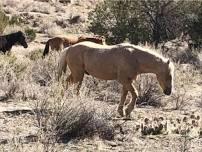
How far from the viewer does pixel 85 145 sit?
8.80 meters

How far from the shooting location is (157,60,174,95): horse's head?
1054cm

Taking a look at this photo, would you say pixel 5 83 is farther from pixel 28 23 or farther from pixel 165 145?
pixel 28 23

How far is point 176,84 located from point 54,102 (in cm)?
599

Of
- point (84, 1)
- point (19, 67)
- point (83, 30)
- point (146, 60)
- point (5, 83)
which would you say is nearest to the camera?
point (146, 60)

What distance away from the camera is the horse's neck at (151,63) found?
34.6 feet

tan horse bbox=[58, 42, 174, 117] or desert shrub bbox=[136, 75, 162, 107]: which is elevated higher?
tan horse bbox=[58, 42, 174, 117]

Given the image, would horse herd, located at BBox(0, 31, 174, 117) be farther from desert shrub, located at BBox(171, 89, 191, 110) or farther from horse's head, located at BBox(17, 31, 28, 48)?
horse's head, located at BBox(17, 31, 28, 48)

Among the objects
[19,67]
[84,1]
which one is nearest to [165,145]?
[19,67]

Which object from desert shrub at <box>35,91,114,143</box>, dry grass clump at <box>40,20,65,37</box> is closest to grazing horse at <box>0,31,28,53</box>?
dry grass clump at <box>40,20,65,37</box>

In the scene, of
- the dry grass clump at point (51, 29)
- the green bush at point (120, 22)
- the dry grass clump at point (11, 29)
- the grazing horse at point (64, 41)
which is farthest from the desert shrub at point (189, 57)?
the dry grass clump at point (51, 29)

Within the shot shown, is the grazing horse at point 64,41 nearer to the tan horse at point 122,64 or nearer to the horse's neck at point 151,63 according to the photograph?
the tan horse at point 122,64

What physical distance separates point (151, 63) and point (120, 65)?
583 millimetres

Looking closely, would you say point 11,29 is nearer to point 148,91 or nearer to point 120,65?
point 148,91

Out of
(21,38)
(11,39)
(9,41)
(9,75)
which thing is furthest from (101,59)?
(21,38)
